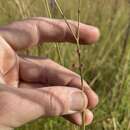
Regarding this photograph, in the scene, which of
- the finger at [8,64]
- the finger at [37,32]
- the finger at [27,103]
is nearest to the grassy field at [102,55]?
the finger at [37,32]

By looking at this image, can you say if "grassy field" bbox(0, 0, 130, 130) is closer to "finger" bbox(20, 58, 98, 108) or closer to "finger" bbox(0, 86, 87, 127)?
"finger" bbox(20, 58, 98, 108)

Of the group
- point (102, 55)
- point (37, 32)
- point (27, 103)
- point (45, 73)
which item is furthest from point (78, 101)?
point (102, 55)

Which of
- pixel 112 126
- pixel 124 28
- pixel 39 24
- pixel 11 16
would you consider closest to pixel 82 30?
pixel 39 24


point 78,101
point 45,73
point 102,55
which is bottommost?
point 102,55

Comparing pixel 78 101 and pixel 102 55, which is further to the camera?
pixel 102 55

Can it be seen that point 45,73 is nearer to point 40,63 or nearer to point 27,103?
point 40,63

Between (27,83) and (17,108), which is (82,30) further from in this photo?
(17,108)
